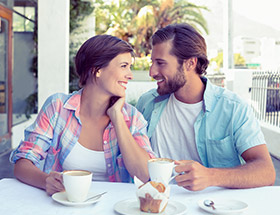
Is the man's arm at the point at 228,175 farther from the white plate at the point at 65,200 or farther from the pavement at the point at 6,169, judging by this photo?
the pavement at the point at 6,169

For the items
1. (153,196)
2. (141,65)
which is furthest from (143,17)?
(153,196)

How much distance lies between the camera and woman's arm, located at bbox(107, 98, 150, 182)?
2.24m

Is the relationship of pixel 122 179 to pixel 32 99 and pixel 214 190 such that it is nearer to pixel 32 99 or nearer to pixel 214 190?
pixel 214 190

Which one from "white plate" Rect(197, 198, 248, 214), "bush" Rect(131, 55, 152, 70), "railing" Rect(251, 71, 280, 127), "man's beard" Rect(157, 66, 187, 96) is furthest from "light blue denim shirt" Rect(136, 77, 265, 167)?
"bush" Rect(131, 55, 152, 70)

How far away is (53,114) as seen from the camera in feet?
7.66

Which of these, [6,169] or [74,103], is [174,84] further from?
[6,169]

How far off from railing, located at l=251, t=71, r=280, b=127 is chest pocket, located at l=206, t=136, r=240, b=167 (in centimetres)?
585

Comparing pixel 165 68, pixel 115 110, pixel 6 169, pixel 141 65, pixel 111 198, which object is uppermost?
pixel 141 65

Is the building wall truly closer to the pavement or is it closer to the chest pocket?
the pavement

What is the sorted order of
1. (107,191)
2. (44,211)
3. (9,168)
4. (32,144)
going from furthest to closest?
(9,168) → (32,144) → (107,191) → (44,211)

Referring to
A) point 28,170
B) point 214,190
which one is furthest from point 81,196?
point 214,190

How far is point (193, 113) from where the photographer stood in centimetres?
275

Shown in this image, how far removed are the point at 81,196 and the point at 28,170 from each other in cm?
50

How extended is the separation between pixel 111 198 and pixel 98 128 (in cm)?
70
